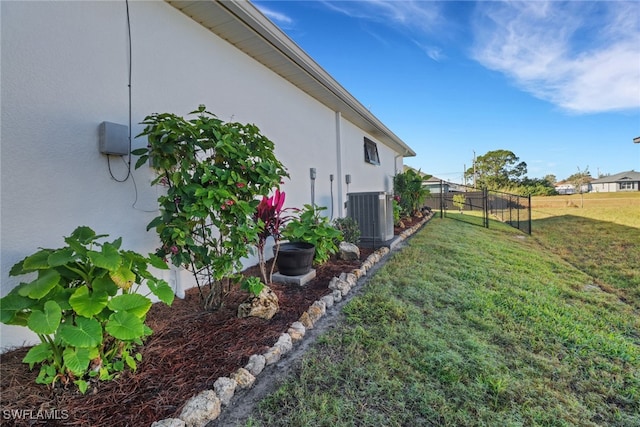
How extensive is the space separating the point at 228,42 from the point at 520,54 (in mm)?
8656

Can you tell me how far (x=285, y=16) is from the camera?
5426 millimetres

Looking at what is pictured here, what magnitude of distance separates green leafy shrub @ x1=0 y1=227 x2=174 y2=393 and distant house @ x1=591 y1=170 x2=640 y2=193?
6274 centimetres

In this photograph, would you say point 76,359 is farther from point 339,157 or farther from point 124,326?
point 339,157

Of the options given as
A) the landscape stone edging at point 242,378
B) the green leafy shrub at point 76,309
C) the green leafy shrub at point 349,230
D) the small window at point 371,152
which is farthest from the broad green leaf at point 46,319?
the small window at point 371,152

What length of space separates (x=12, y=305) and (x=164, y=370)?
91 cm

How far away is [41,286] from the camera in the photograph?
1.39 m

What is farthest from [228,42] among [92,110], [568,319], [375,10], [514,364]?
[568,319]

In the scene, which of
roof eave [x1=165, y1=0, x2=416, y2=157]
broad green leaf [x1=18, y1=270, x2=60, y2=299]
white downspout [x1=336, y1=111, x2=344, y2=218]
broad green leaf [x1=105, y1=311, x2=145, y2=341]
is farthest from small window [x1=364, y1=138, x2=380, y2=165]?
broad green leaf [x1=18, y1=270, x2=60, y2=299]

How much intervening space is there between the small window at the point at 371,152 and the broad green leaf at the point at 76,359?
8934 mm

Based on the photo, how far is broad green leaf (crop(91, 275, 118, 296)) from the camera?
1.53 meters

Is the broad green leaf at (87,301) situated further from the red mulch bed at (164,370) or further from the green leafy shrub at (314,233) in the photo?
the green leafy shrub at (314,233)

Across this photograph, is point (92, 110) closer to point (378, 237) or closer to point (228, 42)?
point (228, 42)

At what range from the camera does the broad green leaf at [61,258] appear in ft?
4.70

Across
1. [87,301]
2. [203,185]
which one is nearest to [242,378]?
[87,301]
